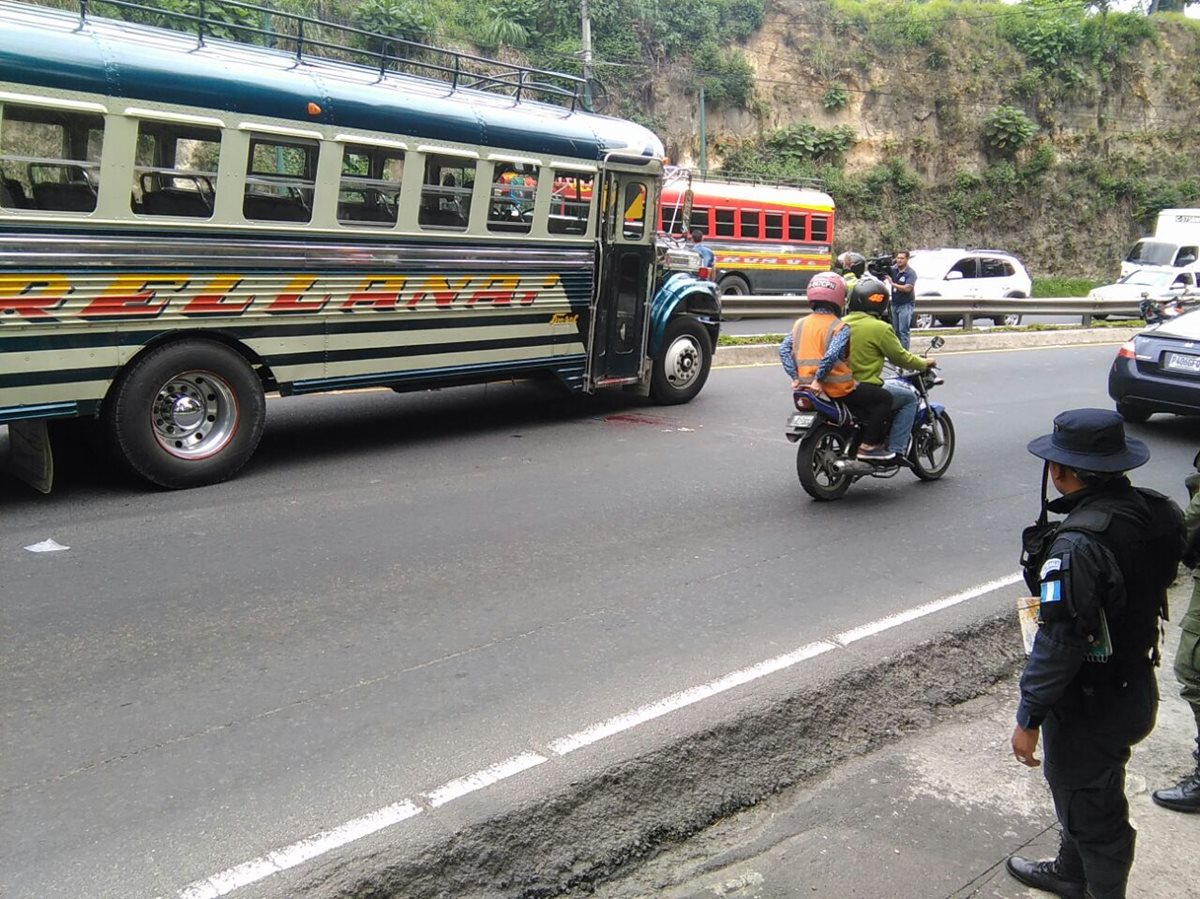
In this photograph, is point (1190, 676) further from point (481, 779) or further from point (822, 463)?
point (822, 463)

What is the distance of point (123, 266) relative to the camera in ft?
22.6

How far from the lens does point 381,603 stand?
5348 millimetres

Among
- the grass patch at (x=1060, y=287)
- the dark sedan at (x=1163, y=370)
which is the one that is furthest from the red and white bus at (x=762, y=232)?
the dark sedan at (x=1163, y=370)

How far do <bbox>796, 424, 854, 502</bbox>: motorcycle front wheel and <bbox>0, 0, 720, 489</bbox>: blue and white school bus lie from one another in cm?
322

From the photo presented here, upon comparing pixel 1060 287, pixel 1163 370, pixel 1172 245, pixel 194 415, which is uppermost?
pixel 1172 245

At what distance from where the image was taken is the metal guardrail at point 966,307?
1886 centimetres

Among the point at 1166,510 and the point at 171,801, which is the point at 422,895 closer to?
the point at 171,801

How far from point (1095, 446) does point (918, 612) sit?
284 centimetres

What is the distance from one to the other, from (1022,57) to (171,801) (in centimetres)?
4903

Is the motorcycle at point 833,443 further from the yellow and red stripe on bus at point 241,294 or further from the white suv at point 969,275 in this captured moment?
the white suv at point 969,275

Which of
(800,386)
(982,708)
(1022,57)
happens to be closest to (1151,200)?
(1022,57)

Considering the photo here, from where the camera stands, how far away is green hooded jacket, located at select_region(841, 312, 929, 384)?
7.54m

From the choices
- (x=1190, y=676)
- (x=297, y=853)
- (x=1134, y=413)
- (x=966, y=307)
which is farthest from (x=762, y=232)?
(x=297, y=853)

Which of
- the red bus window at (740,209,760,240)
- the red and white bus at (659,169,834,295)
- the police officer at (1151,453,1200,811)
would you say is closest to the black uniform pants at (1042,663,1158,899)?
the police officer at (1151,453,1200,811)
